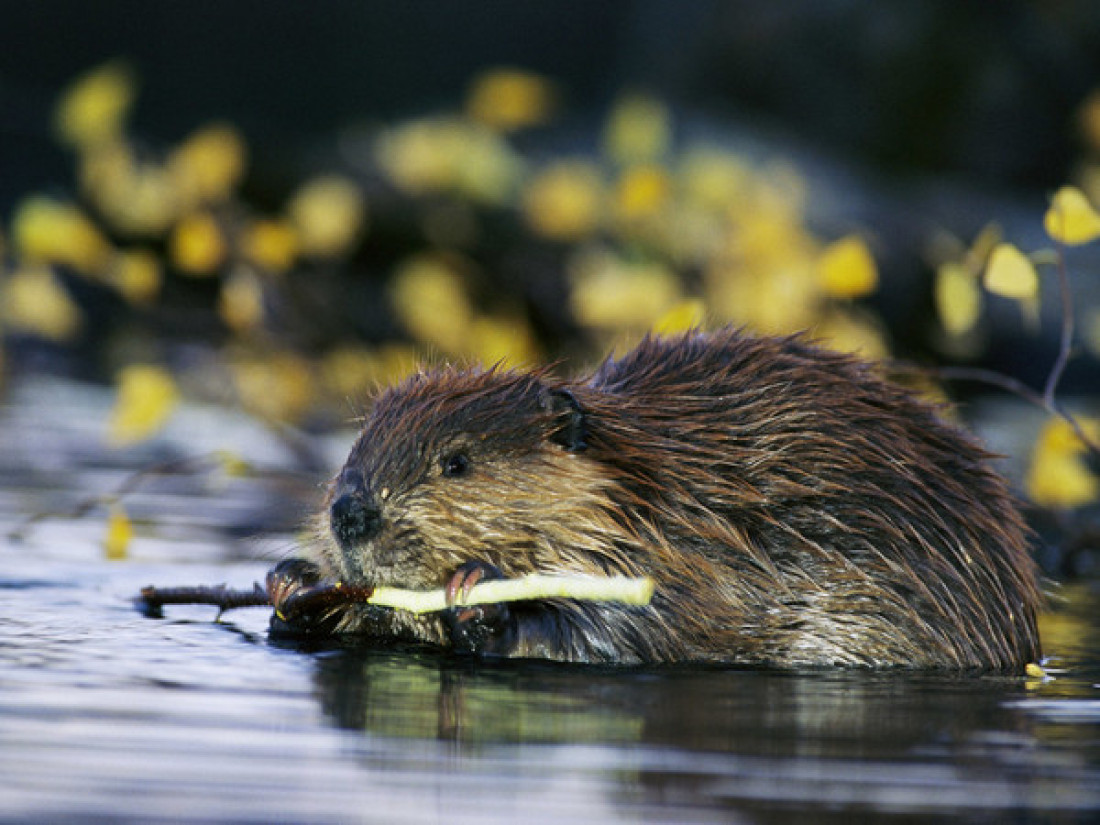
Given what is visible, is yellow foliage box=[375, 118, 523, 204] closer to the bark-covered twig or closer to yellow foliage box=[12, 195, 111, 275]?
yellow foliage box=[12, 195, 111, 275]

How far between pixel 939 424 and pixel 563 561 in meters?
0.99

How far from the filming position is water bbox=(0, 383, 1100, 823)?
2479 mm

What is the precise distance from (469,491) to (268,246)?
2.98 meters

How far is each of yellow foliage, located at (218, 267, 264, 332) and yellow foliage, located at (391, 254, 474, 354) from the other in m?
1.21

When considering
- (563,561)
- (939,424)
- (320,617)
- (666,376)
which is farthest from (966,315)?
(320,617)

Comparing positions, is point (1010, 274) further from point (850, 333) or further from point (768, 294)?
point (850, 333)

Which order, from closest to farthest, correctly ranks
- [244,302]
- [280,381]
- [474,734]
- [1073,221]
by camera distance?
[474,734] < [1073,221] < [244,302] < [280,381]

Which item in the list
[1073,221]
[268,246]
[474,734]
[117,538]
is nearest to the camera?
[474,734]

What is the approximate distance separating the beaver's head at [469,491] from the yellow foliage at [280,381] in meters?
3.47

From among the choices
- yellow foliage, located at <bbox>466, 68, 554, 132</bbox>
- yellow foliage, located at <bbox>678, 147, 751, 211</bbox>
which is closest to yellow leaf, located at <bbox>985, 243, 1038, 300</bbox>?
yellow foliage, located at <bbox>466, 68, 554, 132</bbox>

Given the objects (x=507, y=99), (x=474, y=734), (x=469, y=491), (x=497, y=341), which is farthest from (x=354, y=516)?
(x=497, y=341)

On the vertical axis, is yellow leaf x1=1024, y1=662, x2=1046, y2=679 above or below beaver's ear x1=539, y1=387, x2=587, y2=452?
below

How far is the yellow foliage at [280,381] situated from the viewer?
7574 millimetres

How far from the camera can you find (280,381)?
25.3 feet
